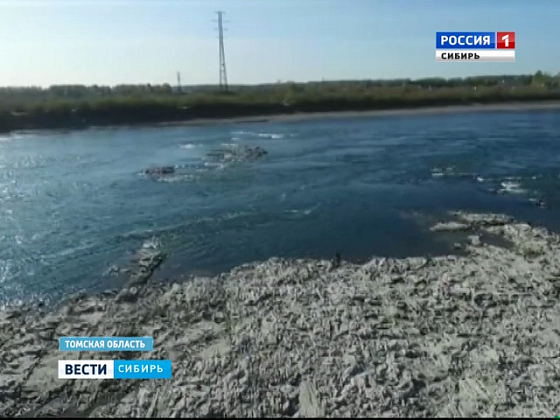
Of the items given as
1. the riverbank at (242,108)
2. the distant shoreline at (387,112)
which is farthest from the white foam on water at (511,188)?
the riverbank at (242,108)

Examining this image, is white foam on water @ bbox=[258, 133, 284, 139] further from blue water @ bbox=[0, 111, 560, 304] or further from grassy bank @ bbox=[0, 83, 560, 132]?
grassy bank @ bbox=[0, 83, 560, 132]

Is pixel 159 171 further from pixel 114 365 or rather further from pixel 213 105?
pixel 213 105

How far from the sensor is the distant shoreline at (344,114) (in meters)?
48.7

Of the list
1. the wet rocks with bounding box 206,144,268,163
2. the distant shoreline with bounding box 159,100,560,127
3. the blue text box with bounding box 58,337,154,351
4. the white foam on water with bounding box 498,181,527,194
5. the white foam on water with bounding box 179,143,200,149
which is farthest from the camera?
the distant shoreline with bounding box 159,100,560,127

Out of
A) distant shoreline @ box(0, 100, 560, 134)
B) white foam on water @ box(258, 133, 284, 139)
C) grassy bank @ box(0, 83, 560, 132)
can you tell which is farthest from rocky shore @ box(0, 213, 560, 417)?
grassy bank @ box(0, 83, 560, 132)

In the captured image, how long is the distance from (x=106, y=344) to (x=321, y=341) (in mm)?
4247

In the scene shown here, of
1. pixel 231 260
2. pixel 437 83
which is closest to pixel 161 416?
pixel 231 260

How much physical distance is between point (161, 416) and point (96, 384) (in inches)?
66.8

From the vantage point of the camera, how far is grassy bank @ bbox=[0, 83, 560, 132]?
4803 cm

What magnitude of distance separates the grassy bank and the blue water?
11.7 meters

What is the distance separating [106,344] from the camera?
9305 mm

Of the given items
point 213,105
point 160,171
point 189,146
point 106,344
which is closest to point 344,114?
point 213,105

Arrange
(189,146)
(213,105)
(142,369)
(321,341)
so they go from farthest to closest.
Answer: (213,105)
(189,146)
(321,341)
(142,369)

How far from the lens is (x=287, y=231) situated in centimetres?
1580
